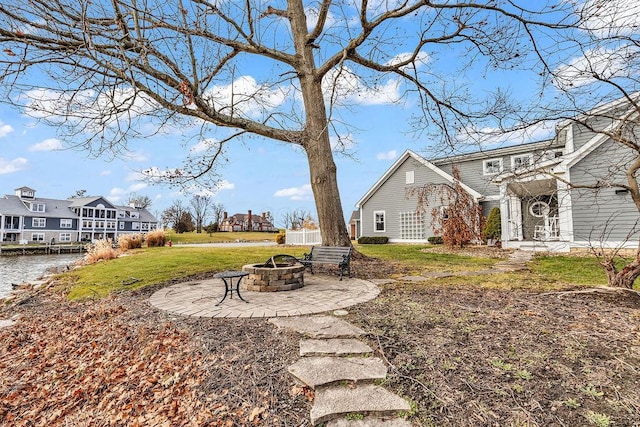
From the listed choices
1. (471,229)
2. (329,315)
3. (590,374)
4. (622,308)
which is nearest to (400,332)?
(329,315)

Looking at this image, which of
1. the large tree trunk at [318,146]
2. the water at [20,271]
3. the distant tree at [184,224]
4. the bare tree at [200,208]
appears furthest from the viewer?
the bare tree at [200,208]

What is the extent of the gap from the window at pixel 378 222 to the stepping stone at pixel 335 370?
18408 mm

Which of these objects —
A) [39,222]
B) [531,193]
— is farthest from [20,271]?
[39,222]

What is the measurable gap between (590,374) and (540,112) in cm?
356

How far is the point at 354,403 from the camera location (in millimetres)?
2291

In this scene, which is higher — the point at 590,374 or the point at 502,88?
the point at 502,88

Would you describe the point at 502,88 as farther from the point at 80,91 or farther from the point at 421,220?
the point at 421,220

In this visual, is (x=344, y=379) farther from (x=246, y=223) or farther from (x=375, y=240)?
(x=246, y=223)

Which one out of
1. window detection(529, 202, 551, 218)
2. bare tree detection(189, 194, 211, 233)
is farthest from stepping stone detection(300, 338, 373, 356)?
bare tree detection(189, 194, 211, 233)

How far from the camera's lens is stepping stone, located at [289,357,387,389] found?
2553 mm

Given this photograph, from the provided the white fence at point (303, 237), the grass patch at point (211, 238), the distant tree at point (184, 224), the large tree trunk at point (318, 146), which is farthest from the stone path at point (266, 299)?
the distant tree at point (184, 224)

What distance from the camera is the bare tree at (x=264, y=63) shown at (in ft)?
17.0

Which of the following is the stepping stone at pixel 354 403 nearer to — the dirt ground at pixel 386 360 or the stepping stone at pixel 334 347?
the dirt ground at pixel 386 360

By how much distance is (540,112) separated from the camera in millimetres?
4570
